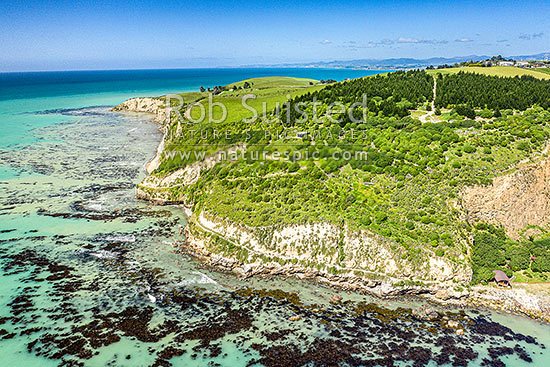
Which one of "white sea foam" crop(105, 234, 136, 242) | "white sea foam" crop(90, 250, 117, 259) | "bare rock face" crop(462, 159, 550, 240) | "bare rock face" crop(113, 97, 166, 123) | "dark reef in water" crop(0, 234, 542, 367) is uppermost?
"bare rock face" crop(113, 97, 166, 123)

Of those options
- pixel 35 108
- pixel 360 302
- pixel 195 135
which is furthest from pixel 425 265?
pixel 35 108

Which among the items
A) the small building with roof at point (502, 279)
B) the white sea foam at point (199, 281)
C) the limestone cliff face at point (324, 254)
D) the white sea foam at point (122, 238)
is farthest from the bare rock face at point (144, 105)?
the small building with roof at point (502, 279)

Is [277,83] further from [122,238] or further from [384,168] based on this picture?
[122,238]

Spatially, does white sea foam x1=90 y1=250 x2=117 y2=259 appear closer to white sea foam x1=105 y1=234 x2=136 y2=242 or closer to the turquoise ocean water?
the turquoise ocean water

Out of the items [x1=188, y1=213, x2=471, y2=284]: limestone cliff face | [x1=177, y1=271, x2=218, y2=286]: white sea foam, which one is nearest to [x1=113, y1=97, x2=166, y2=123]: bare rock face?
[x1=188, y1=213, x2=471, y2=284]: limestone cliff face

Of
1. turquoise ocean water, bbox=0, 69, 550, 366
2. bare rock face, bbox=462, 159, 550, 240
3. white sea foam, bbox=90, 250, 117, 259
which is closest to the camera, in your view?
turquoise ocean water, bbox=0, 69, 550, 366

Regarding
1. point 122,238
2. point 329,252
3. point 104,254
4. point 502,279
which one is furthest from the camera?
point 122,238

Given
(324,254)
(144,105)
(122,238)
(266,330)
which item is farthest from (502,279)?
(144,105)
